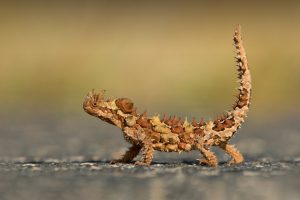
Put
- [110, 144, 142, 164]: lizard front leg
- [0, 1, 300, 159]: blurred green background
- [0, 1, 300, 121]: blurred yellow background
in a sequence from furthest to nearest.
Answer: [0, 1, 300, 121]: blurred yellow background
[0, 1, 300, 159]: blurred green background
[110, 144, 142, 164]: lizard front leg

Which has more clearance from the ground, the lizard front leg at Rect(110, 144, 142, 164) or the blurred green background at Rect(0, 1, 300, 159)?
the blurred green background at Rect(0, 1, 300, 159)

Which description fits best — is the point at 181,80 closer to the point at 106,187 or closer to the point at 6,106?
the point at 6,106

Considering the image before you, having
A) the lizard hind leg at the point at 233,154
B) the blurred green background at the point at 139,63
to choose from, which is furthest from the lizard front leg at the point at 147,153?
the blurred green background at the point at 139,63

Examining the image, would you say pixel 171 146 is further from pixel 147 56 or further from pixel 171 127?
pixel 147 56

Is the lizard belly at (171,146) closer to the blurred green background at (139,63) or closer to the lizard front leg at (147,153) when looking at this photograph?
the lizard front leg at (147,153)

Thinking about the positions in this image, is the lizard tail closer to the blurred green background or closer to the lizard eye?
the lizard eye

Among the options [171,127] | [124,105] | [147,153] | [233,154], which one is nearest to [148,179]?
[147,153]

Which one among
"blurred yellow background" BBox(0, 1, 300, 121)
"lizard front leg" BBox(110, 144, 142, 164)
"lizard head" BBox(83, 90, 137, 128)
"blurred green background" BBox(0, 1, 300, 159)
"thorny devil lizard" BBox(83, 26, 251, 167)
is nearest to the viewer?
"thorny devil lizard" BBox(83, 26, 251, 167)

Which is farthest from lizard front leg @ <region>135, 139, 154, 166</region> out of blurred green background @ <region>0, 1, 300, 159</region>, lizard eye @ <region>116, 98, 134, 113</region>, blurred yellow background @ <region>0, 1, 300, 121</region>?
blurred yellow background @ <region>0, 1, 300, 121</region>
